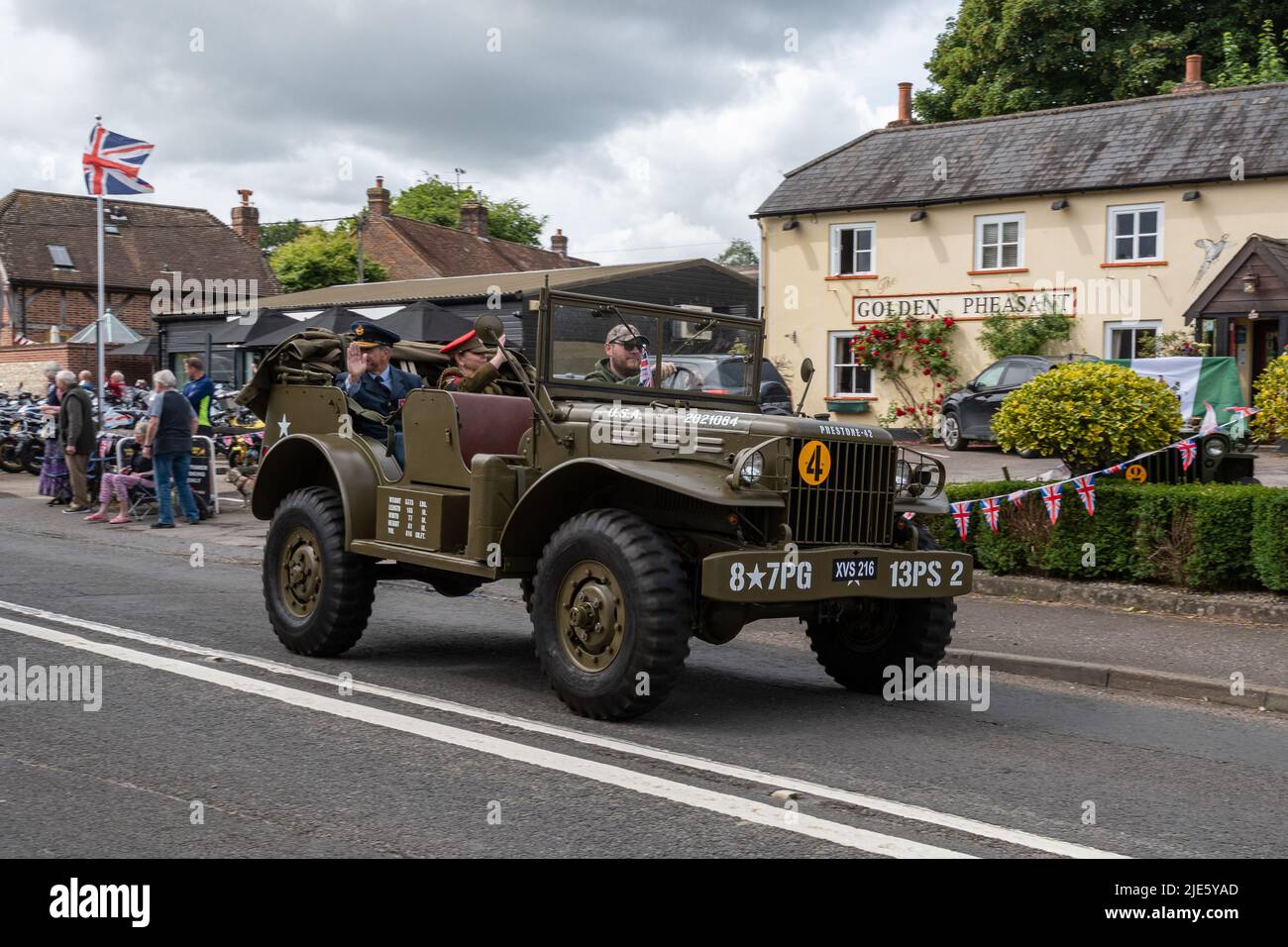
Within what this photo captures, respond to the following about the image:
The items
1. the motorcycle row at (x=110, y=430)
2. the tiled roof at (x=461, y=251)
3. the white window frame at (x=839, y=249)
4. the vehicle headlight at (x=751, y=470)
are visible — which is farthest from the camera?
the tiled roof at (x=461, y=251)

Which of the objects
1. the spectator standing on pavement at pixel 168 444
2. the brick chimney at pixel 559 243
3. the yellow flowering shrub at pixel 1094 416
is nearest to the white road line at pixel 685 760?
the yellow flowering shrub at pixel 1094 416

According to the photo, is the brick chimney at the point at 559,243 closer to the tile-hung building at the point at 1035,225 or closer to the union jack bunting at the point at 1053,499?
the tile-hung building at the point at 1035,225

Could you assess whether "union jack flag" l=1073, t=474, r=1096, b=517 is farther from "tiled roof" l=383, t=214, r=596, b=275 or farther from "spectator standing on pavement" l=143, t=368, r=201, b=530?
"tiled roof" l=383, t=214, r=596, b=275

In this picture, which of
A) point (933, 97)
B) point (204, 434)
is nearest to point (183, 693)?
point (204, 434)

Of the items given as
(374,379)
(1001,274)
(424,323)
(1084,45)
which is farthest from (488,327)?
(1084,45)

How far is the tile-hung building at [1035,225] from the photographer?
27.7 meters

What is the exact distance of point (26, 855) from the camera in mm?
4613

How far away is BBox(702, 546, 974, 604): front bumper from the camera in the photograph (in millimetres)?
6316

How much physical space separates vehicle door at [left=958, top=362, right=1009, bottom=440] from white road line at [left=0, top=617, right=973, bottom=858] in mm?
18843

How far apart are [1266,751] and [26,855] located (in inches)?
212

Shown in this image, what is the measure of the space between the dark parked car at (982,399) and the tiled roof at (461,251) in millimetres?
31479

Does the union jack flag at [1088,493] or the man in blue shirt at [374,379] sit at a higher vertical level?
the man in blue shirt at [374,379]

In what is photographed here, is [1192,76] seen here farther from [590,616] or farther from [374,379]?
[590,616]

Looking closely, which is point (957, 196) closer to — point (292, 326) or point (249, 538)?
point (292, 326)
